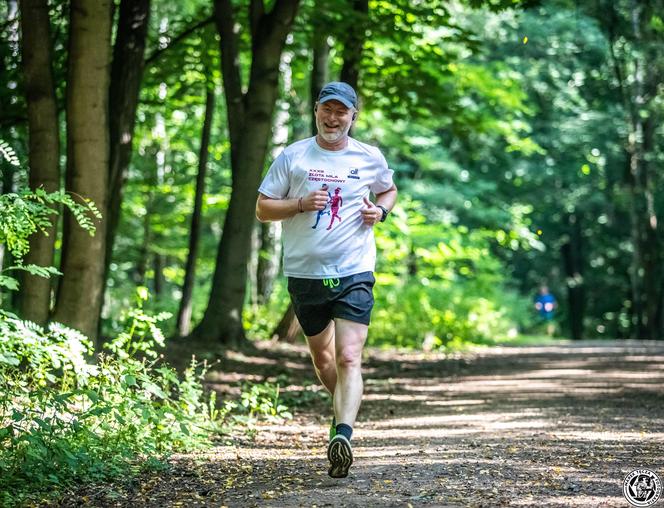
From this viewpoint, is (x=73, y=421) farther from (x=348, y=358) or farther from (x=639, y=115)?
(x=639, y=115)

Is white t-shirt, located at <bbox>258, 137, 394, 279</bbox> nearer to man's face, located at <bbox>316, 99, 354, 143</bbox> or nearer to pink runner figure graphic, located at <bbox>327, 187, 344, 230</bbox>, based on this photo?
pink runner figure graphic, located at <bbox>327, 187, 344, 230</bbox>

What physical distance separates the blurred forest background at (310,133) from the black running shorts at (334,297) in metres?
1.55

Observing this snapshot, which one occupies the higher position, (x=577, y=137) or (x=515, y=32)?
(x=515, y=32)

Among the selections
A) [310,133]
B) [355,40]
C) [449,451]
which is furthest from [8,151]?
[310,133]

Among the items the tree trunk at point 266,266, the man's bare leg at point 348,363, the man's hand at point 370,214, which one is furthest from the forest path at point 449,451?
the tree trunk at point 266,266

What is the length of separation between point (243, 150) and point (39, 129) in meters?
5.50

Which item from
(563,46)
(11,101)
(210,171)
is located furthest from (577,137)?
(11,101)

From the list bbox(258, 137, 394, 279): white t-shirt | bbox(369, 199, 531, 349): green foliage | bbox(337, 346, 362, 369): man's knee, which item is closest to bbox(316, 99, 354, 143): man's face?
bbox(258, 137, 394, 279): white t-shirt

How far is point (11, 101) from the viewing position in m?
12.1

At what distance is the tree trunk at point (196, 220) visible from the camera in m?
18.5

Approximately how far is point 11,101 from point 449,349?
12.1 meters

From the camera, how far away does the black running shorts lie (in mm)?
6082

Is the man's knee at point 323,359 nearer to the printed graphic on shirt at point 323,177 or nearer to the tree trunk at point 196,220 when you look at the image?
the printed graphic on shirt at point 323,177

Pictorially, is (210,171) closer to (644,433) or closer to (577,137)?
(577,137)
